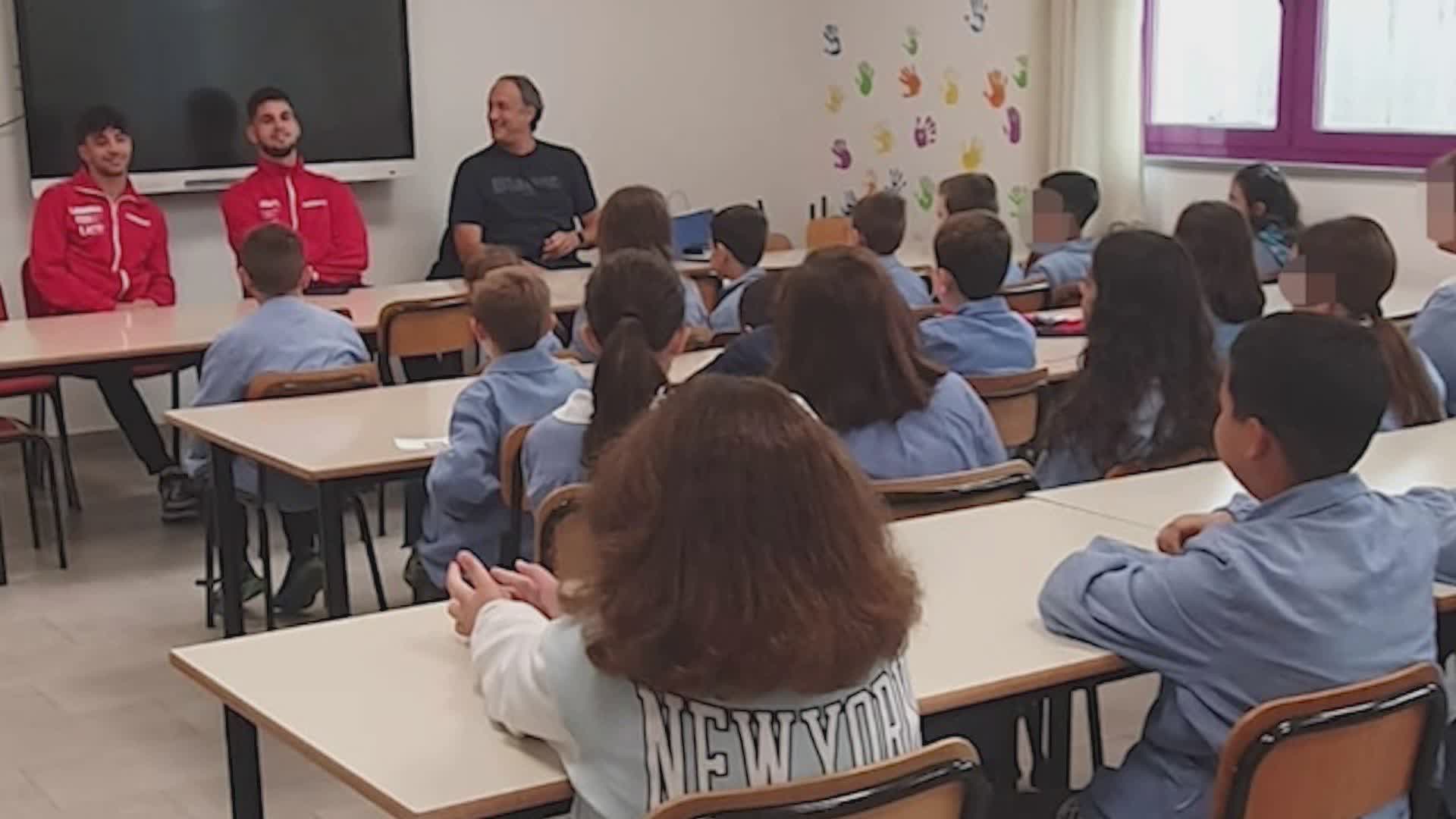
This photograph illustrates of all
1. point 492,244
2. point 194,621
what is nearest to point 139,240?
point 492,244

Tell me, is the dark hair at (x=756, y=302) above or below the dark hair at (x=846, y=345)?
below

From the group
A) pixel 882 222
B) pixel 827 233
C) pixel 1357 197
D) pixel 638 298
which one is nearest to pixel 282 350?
pixel 638 298

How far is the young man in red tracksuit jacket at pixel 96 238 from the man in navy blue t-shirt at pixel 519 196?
3.76ft

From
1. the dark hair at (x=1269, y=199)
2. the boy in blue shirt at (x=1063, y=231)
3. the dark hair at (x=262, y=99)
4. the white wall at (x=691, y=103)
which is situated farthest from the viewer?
the white wall at (x=691, y=103)

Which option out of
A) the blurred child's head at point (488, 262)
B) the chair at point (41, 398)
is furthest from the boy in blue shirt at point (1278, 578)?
the chair at point (41, 398)

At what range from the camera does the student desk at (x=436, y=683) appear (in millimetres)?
1860

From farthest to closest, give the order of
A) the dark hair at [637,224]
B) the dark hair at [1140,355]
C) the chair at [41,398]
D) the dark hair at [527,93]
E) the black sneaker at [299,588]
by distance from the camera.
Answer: the dark hair at [527,93] → the chair at [41,398] → the dark hair at [637,224] → the black sneaker at [299,588] → the dark hair at [1140,355]

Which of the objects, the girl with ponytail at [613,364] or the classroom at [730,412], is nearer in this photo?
the classroom at [730,412]

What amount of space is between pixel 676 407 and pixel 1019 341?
2.68 meters

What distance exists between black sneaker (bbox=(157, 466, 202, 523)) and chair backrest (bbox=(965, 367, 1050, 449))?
2717 millimetres

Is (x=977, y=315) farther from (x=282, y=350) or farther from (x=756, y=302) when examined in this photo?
(x=282, y=350)

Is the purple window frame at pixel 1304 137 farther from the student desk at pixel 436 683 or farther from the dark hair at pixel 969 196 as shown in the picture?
the student desk at pixel 436 683

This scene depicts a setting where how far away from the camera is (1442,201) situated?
6.31 ft

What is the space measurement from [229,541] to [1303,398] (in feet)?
9.08
